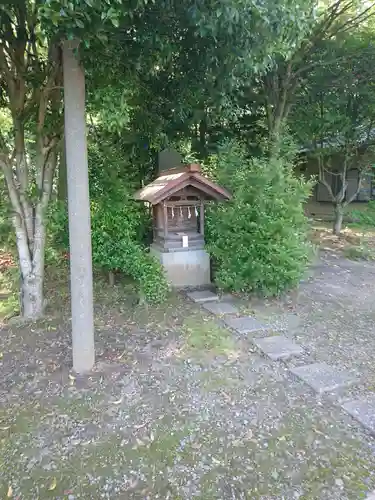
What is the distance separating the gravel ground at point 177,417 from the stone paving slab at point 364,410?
7 centimetres

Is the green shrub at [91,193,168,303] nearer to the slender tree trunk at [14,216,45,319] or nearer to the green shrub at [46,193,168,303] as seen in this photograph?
the green shrub at [46,193,168,303]

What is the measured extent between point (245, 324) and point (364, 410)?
5.70ft

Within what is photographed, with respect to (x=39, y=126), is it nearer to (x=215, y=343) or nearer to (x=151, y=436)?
(x=215, y=343)

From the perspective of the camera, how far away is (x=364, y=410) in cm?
278

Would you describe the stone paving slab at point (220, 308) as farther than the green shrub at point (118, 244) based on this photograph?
No

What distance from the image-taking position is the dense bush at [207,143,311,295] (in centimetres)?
486

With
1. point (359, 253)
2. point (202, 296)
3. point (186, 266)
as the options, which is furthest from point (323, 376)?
point (359, 253)

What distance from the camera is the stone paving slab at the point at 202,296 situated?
17.0 ft

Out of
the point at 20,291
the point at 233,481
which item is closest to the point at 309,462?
the point at 233,481

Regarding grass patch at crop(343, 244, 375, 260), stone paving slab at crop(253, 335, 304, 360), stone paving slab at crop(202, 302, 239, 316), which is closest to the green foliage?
grass patch at crop(343, 244, 375, 260)

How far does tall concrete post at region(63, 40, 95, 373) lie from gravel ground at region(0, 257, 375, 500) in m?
0.30

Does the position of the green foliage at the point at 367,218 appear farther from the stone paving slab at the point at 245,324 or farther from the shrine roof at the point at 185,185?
the stone paving slab at the point at 245,324

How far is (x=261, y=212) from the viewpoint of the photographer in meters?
4.86

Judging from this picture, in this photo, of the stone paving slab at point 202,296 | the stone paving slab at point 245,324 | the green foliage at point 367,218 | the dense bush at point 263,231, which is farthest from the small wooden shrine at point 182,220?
the green foliage at point 367,218
